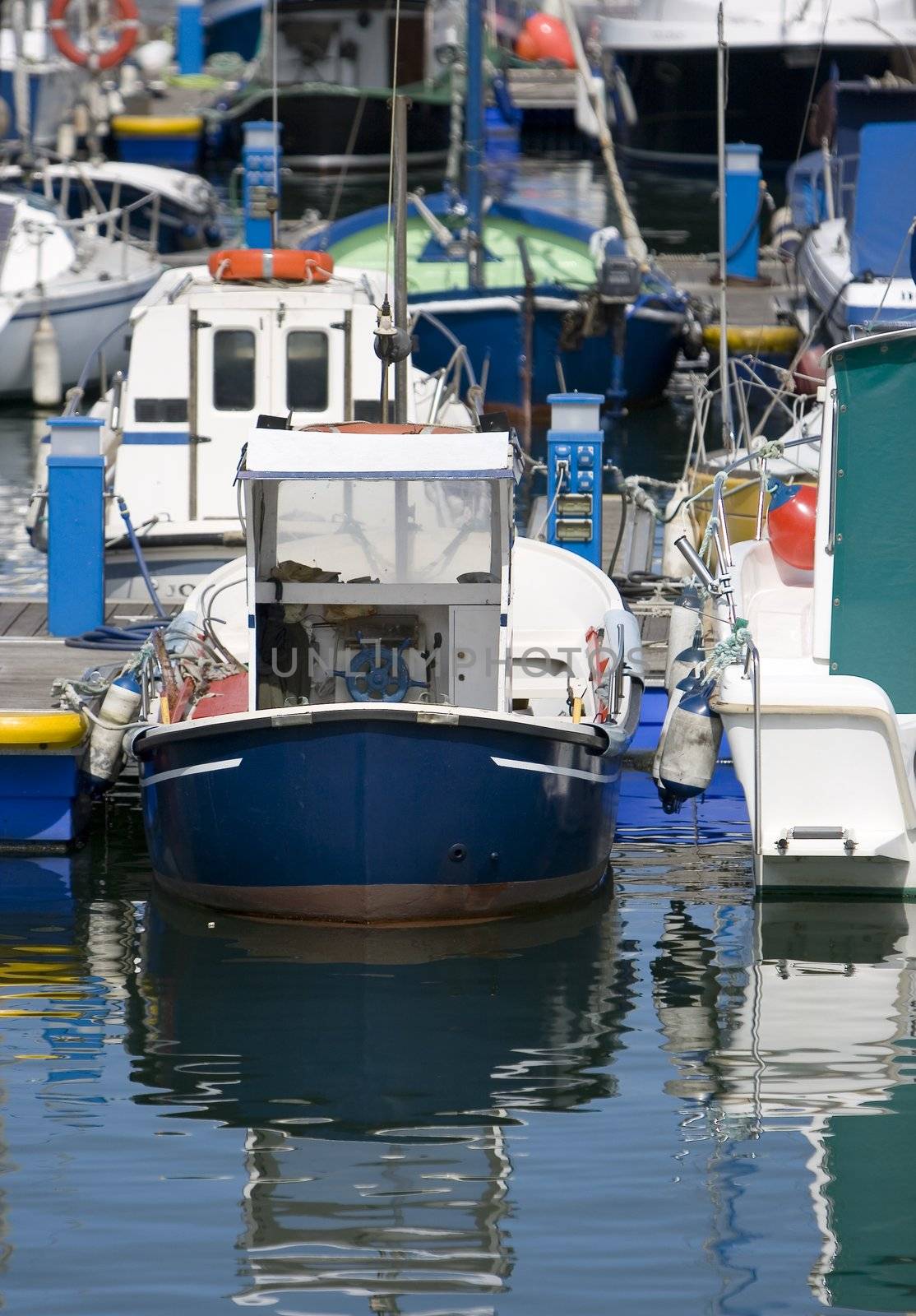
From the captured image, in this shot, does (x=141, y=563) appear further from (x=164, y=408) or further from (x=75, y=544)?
(x=164, y=408)

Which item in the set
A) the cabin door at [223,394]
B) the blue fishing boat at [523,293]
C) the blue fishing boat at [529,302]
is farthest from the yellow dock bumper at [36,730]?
the blue fishing boat at [529,302]

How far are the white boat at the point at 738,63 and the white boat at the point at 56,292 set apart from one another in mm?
17605

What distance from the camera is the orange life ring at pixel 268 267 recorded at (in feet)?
49.1

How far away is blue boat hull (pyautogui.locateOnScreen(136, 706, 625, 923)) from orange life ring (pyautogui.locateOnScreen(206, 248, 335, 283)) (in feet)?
19.2

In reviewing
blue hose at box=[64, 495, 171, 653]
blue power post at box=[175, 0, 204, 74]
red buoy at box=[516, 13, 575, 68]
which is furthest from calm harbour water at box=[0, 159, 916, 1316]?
red buoy at box=[516, 13, 575, 68]

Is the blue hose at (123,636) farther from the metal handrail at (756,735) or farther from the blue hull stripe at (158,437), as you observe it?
the metal handrail at (756,735)

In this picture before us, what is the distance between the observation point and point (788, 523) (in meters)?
11.9

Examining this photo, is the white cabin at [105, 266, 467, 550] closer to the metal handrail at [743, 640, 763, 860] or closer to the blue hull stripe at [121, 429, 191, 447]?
the blue hull stripe at [121, 429, 191, 447]

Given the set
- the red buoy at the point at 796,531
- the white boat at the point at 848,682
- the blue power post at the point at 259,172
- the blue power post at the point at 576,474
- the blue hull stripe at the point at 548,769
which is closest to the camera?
the blue hull stripe at the point at 548,769

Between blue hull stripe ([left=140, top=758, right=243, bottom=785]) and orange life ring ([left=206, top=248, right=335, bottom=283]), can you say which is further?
orange life ring ([left=206, top=248, right=335, bottom=283])

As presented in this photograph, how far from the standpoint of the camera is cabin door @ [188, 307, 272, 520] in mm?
14539

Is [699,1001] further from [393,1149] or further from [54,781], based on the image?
[54,781]

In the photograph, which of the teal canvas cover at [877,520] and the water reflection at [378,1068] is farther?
the teal canvas cover at [877,520]

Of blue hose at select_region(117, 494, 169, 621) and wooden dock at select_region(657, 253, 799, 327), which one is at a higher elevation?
wooden dock at select_region(657, 253, 799, 327)
